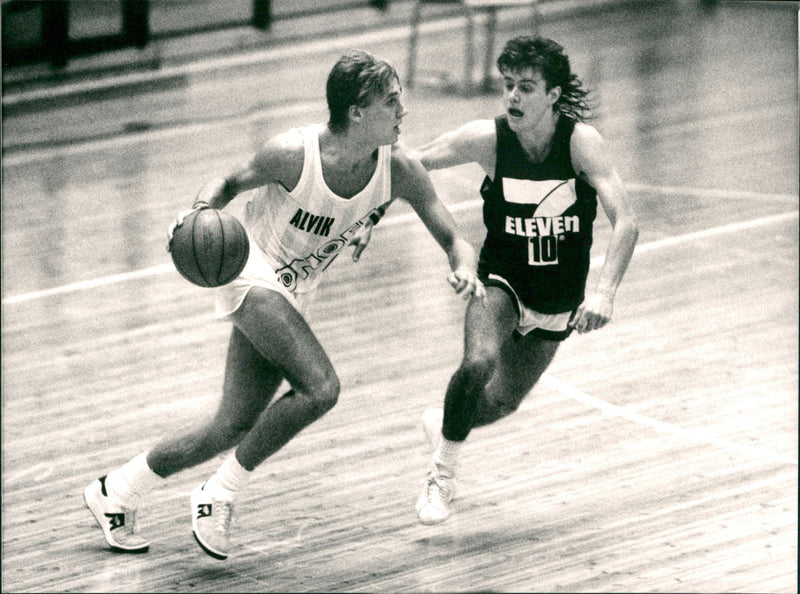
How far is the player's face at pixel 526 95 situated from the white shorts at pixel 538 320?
624mm

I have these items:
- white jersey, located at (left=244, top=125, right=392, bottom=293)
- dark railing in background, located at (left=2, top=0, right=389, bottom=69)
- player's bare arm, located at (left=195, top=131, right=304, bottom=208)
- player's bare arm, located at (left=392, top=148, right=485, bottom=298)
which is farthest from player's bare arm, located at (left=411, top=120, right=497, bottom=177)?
dark railing in background, located at (left=2, top=0, right=389, bottom=69)

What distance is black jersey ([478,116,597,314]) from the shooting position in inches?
212

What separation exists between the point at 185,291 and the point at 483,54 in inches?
260

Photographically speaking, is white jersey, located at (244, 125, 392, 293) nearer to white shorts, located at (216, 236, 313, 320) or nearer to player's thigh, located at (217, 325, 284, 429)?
white shorts, located at (216, 236, 313, 320)

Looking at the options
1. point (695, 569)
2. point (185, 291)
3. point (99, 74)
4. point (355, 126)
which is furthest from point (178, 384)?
point (99, 74)

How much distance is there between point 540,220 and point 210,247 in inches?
50.3

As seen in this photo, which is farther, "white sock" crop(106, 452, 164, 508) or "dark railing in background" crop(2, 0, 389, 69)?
"dark railing in background" crop(2, 0, 389, 69)

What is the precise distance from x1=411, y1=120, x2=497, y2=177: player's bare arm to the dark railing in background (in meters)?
8.37

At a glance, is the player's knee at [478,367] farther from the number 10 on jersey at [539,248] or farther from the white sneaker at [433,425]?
the white sneaker at [433,425]

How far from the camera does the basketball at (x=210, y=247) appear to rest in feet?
16.1

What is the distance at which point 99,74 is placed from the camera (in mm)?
13852

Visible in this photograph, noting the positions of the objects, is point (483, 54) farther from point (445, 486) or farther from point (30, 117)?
point (445, 486)

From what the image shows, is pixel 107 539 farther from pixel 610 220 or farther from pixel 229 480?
pixel 610 220

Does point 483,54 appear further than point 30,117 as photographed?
Yes
